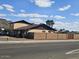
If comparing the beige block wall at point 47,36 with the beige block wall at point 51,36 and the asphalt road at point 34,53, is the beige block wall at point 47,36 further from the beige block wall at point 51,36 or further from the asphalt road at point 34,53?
the asphalt road at point 34,53

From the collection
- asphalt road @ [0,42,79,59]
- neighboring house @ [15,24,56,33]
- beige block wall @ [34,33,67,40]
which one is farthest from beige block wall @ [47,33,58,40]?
asphalt road @ [0,42,79,59]

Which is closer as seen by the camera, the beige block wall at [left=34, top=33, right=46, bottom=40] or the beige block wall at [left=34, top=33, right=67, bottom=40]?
the beige block wall at [left=34, top=33, right=46, bottom=40]

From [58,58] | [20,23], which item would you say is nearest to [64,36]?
[20,23]

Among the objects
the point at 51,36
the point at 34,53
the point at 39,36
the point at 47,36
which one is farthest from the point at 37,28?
the point at 34,53

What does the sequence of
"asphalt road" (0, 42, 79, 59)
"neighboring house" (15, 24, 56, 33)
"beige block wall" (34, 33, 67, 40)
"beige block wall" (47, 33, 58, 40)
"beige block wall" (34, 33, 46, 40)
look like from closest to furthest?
"asphalt road" (0, 42, 79, 59), "beige block wall" (34, 33, 46, 40), "beige block wall" (34, 33, 67, 40), "beige block wall" (47, 33, 58, 40), "neighboring house" (15, 24, 56, 33)

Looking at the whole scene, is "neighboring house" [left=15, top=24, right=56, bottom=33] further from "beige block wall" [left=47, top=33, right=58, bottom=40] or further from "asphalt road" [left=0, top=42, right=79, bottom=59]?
"asphalt road" [left=0, top=42, right=79, bottom=59]

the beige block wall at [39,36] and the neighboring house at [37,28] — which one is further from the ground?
the neighboring house at [37,28]

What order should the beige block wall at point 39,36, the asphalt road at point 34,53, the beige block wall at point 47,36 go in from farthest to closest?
the beige block wall at point 47,36 < the beige block wall at point 39,36 < the asphalt road at point 34,53

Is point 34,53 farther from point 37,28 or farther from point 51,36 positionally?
point 37,28

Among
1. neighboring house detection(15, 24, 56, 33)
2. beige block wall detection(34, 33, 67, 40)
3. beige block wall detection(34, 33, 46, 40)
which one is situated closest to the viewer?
beige block wall detection(34, 33, 46, 40)

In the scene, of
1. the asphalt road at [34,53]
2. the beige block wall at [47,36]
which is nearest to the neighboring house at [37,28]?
the beige block wall at [47,36]

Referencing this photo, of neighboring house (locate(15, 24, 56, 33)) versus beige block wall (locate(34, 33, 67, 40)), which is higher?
neighboring house (locate(15, 24, 56, 33))

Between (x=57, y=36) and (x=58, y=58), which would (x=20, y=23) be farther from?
(x=58, y=58)

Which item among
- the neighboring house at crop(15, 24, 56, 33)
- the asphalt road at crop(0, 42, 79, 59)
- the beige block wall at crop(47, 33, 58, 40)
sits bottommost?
the asphalt road at crop(0, 42, 79, 59)
